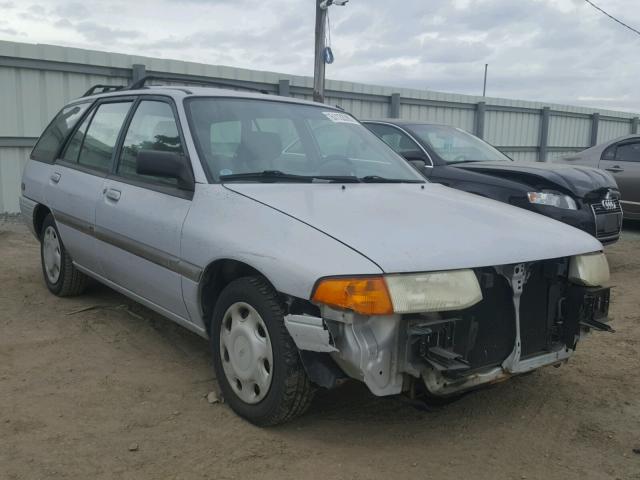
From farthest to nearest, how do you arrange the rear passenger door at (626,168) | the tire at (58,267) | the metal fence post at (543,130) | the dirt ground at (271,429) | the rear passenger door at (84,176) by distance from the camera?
the metal fence post at (543,130) < the rear passenger door at (626,168) < the tire at (58,267) < the rear passenger door at (84,176) < the dirt ground at (271,429)

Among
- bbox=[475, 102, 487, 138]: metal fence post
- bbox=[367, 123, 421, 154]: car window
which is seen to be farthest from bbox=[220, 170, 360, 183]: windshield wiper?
bbox=[475, 102, 487, 138]: metal fence post

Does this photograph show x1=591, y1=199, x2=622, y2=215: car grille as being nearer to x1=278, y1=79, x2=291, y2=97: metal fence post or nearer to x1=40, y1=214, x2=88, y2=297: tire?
x1=40, y1=214, x2=88, y2=297: tire

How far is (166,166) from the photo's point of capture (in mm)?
3367

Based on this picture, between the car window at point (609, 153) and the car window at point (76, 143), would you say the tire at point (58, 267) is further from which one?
the car window at point (609, 153)

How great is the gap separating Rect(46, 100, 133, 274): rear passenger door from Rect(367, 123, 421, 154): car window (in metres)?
3.27

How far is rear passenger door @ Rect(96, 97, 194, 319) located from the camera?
11.4 ft

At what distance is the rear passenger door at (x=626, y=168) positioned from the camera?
9216 millimetres

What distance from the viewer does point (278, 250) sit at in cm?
280

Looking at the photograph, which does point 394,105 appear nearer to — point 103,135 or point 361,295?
point 103,135

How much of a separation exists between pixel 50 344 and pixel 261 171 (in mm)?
1961

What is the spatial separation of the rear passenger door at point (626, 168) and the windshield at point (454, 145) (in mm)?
2916

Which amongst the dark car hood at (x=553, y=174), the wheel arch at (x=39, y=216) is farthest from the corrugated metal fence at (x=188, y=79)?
the dark car hood at (x=553, y=174)

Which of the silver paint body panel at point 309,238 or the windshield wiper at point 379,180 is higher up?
the windshield wiper at point 379,180

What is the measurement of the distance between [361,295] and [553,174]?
4.36 m
